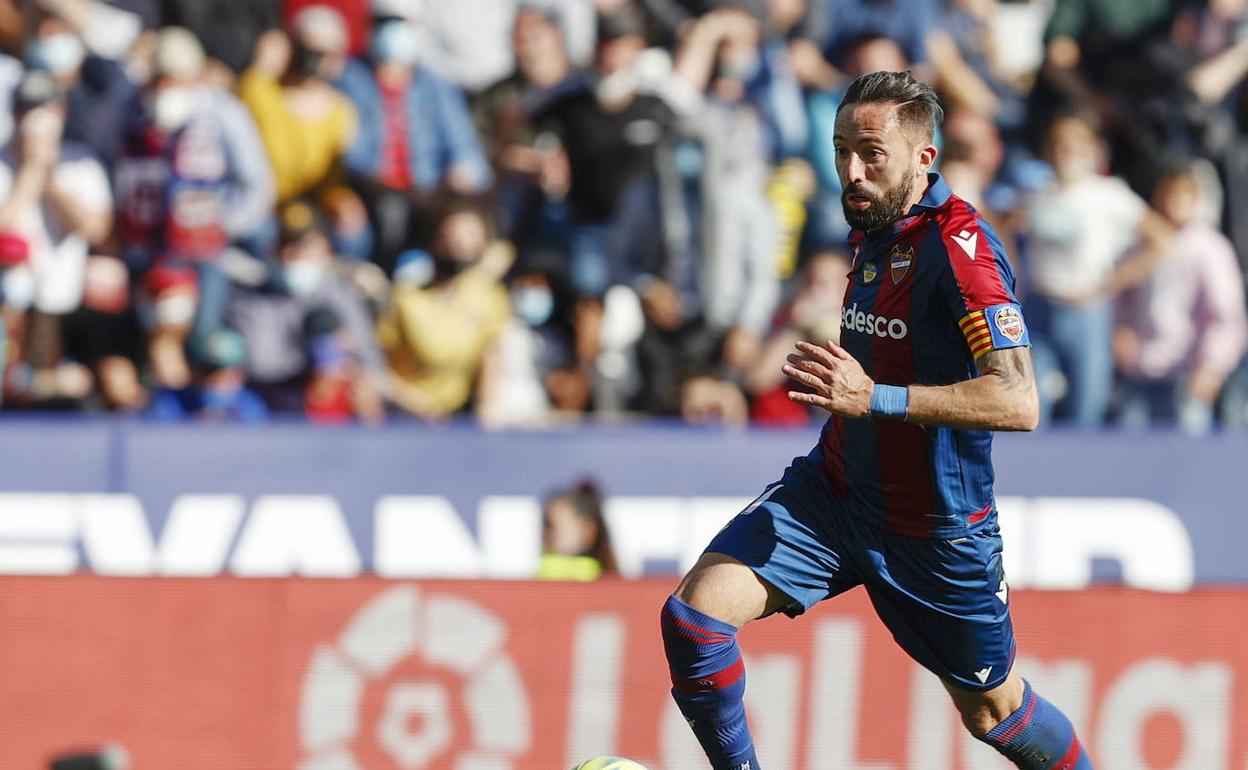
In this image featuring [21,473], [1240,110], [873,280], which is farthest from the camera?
[1240,110]

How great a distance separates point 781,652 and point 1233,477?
3909 millimetres

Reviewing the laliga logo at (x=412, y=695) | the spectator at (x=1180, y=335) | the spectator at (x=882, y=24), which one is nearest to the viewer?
the laliga logo at (x=412, y=695)

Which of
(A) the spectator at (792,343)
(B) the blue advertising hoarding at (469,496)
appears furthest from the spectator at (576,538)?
(A) the spectator at (792,343)

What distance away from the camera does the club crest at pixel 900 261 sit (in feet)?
18.2

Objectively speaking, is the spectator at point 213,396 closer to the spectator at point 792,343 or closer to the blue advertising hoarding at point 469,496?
the blue advertising hoarding at point 469,496

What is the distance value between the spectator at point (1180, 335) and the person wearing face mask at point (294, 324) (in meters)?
4.28

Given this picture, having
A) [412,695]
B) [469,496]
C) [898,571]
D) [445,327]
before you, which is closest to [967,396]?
[898,571]

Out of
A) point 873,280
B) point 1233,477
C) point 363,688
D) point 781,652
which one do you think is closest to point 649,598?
point 781,652

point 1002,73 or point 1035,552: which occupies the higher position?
point 1002,73

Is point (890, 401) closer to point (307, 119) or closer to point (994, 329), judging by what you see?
point (994, 329)

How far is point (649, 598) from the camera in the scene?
778 centimetres

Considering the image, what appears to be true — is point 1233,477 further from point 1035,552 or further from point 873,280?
point 873,280

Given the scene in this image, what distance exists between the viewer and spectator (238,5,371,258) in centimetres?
1104

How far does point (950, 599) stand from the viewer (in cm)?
588
